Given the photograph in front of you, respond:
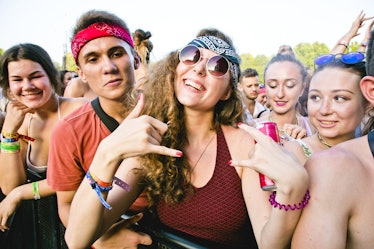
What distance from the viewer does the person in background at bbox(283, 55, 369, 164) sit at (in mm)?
2330

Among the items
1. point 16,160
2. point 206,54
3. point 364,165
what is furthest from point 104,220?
point 16,160

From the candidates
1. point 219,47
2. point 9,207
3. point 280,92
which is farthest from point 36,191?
point 280,92

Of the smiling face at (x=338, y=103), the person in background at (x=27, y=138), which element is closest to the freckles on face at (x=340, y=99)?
the smiling face at (x=338, y=103)

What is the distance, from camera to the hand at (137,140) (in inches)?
54.4

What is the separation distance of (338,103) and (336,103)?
0.05 ft

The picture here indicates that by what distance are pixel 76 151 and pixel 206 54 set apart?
1226 millimetres

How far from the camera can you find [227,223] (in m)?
1.77

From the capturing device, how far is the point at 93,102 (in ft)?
8.20

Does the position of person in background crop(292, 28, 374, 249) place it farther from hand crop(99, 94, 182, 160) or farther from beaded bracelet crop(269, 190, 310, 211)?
hand crop(99, 94, 182, 160)

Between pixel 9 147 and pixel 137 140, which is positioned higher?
pixel 137 140

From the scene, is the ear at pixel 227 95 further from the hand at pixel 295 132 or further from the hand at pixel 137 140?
the hand at pixel 295 132

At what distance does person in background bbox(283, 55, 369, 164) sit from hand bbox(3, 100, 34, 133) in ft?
8.60

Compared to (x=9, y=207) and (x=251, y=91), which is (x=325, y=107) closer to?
(x=9, y=207)

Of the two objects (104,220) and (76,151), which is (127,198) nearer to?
(104,220)
